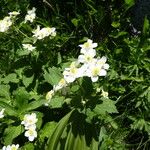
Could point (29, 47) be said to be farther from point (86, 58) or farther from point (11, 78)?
point (86, 58)

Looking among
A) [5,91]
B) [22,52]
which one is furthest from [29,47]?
[5,91]

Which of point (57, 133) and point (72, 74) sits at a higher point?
point (72, 74)

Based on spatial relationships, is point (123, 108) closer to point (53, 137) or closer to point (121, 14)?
point (53, 137)

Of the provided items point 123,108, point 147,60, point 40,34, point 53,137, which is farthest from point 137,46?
point 53,137

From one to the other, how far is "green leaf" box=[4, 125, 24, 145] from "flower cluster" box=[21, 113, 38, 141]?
0.06 m

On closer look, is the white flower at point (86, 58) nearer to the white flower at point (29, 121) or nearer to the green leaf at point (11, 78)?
the white flower at point (29, 121)

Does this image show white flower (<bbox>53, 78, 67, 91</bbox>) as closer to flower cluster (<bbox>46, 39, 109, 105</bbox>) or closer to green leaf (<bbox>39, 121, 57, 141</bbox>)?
flower cluster (<bbox>46, 39, 109, 105</bbox>)

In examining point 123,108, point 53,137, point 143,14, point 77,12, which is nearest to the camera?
point 53,137

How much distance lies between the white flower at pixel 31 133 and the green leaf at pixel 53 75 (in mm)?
287

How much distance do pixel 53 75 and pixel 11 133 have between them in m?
0.39

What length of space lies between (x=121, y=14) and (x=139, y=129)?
34.6 inches

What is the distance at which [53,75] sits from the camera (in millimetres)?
2365

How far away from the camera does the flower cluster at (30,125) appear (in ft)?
7.26

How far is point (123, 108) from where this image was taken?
2451 millimetres
